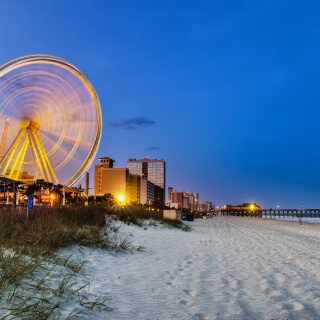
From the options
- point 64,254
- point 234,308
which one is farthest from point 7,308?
point 64,254

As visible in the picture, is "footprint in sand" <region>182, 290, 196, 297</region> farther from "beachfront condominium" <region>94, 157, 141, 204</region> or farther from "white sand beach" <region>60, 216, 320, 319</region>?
"beachfront condominium" <region>94, 157, 141, 204</region>

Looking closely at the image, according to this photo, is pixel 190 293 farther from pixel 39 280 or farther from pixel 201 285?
pixel 39 280

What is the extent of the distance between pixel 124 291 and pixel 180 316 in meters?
1.28

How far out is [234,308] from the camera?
4602 millimetres

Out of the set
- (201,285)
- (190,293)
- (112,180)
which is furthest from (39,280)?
(112,180)

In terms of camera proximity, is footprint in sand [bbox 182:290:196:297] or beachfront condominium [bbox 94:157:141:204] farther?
beachfront condominium [bbox 94:157:141:204]

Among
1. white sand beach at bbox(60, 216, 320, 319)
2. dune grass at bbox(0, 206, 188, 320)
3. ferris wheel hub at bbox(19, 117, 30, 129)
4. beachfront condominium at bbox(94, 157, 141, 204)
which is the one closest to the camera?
dune grass at bbox(0, 206, 188, 320)

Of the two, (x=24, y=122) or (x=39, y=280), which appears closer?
(x=39, y=280)

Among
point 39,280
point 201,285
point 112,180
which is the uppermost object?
point 112,180

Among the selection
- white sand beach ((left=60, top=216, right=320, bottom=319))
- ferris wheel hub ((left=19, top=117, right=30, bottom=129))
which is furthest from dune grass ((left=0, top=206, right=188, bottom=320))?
ferris wheel hub ((left=19, top=117, right=30, bottom=129))

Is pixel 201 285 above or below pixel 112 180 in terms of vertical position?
→ below

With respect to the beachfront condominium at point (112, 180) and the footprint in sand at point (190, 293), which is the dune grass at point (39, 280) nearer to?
the footprint in sand at point (190, 293)

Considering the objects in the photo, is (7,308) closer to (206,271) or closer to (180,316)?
(180,316)

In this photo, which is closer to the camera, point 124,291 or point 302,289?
point 124,291
